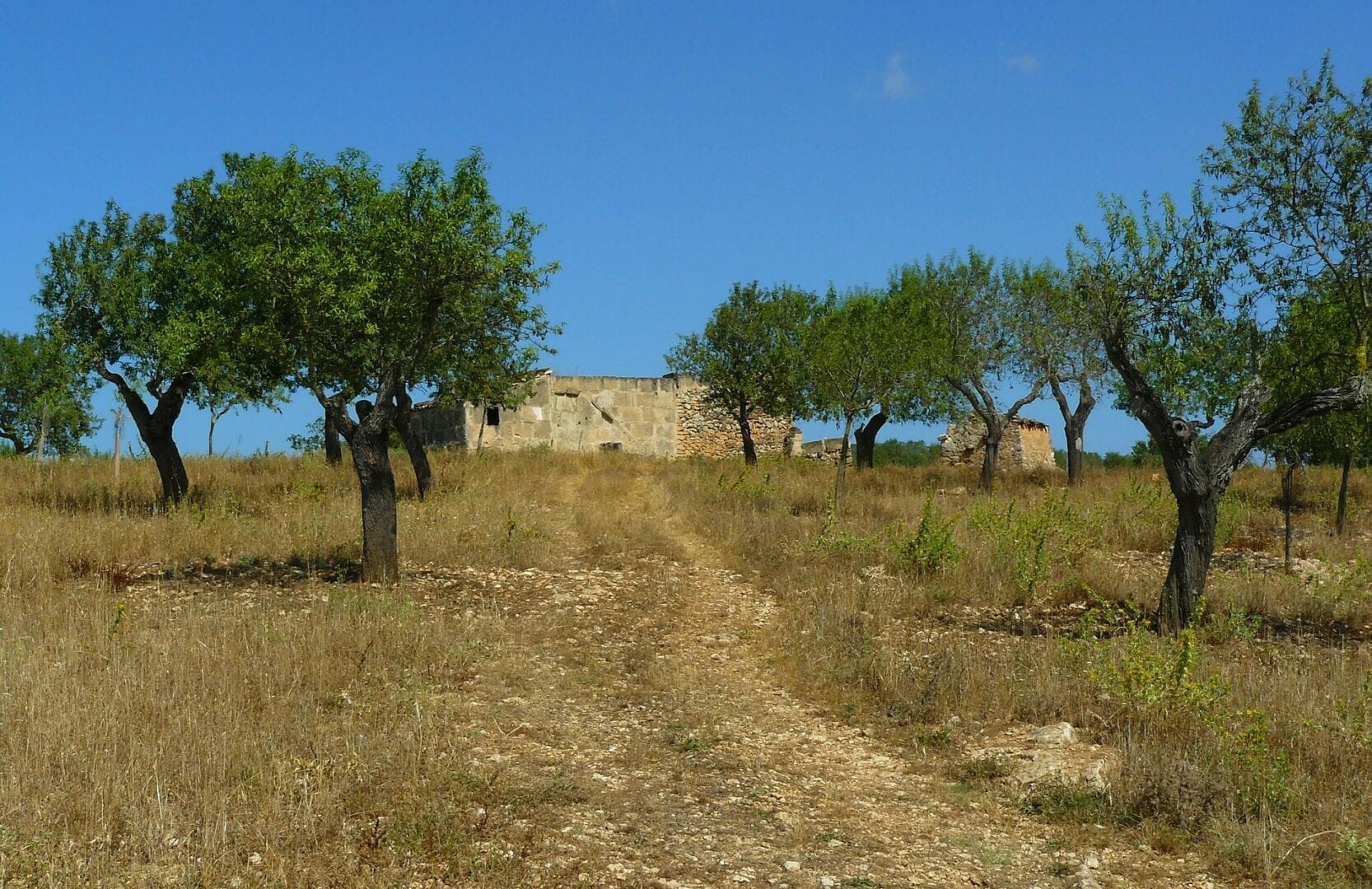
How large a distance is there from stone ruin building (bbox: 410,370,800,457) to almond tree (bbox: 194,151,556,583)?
18.7 metres

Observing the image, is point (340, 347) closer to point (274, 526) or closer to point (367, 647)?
point (274, 526)

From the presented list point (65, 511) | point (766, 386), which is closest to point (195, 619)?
point (65, 511)

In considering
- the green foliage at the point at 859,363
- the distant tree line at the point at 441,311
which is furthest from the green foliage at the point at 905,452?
the distant tree line at the point at 441,311

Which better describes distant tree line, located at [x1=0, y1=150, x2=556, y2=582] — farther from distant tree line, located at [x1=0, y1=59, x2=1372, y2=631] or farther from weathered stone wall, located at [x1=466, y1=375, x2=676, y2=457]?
weathered stone wall, located at [x1=466, y1=375, x2=676, y2=457]

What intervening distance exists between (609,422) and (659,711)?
29.4m

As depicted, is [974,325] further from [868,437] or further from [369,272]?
[369,272]

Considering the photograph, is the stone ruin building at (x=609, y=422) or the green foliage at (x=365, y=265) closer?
the green foliage at (x=365, y=265)

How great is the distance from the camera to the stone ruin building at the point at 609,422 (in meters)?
35.8

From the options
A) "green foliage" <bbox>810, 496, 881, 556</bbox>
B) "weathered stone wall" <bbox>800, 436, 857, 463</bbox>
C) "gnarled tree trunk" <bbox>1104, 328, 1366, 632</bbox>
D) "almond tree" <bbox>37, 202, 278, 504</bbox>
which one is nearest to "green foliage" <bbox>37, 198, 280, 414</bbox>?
"almond tree" <bbox>37, 202, 278, 504</bbox>

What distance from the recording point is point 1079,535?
16.5m

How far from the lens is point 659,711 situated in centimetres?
934

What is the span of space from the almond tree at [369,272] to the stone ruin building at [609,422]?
18.7 m

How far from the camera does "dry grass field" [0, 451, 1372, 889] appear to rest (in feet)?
20.0

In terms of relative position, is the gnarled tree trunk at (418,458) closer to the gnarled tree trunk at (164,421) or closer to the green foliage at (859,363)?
the gnarled tree trunk at (164,421)
